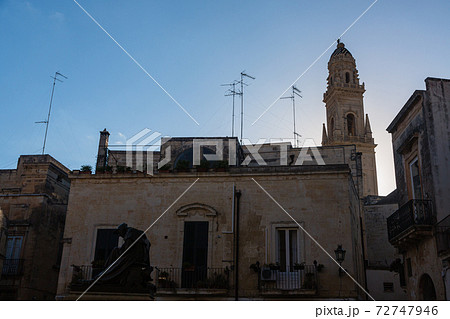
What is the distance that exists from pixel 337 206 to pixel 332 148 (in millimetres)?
9321

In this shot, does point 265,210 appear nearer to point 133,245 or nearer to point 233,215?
point 233,215

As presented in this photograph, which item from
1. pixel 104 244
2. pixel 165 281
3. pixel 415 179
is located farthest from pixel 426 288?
pixel 104 244

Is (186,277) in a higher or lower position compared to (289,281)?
higher

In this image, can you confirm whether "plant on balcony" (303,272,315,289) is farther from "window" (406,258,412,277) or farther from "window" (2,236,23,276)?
"window" (2,236,23,276)

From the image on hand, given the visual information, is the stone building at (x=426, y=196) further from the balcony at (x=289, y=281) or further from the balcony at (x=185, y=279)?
the balcony at (x=185, y=279)

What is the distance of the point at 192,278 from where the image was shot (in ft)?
64.4

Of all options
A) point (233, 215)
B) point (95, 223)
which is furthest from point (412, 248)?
point (95, 223)

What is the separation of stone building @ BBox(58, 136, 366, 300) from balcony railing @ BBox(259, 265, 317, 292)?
4 centimetres

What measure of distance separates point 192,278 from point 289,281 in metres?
3.62

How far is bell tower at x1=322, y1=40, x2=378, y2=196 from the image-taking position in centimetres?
5970

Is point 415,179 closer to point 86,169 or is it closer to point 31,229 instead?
point 86,169

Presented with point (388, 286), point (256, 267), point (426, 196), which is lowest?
point (256, 267)

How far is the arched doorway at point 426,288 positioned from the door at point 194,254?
7.60 meters

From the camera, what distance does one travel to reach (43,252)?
25.1 m
